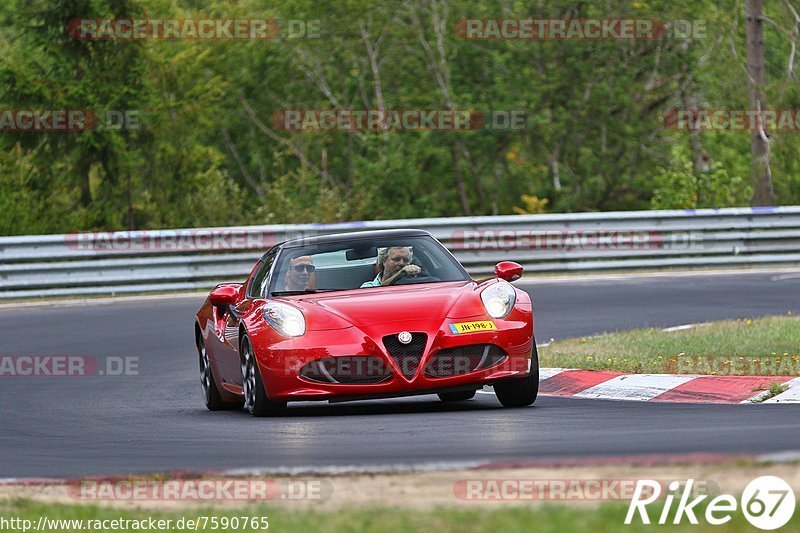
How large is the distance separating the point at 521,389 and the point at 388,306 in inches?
41.9

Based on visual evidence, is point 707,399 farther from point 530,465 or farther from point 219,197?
point 219,197

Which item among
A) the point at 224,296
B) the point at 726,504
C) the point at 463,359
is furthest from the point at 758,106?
the point at 726,504

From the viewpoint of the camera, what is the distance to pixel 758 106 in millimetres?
30062

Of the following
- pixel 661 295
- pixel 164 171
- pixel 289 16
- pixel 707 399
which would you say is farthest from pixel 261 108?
pixel 707 399

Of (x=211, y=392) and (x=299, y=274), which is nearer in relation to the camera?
(x=299, y=274)

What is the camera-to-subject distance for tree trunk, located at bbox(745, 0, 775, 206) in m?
29.5

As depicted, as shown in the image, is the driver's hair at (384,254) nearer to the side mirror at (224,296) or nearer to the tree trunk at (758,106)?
the side mirror at (224,296)

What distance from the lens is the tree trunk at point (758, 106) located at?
29.5m

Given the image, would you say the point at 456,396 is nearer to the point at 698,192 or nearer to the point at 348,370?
the point at 348,370

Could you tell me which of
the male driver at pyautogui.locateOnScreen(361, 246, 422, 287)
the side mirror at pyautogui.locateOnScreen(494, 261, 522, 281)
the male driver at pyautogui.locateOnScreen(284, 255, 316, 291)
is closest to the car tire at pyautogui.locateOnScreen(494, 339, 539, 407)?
the side mirror at pyautogui.locateOnScreen(494, 261, 522, 281)

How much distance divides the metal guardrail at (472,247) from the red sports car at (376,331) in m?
11.4

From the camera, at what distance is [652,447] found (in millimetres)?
7387

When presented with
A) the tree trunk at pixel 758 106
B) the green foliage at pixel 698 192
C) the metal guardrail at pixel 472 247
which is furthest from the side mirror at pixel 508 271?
the tree trunk at pixel 758 106

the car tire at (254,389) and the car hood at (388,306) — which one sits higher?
the car hood at (388,306)
